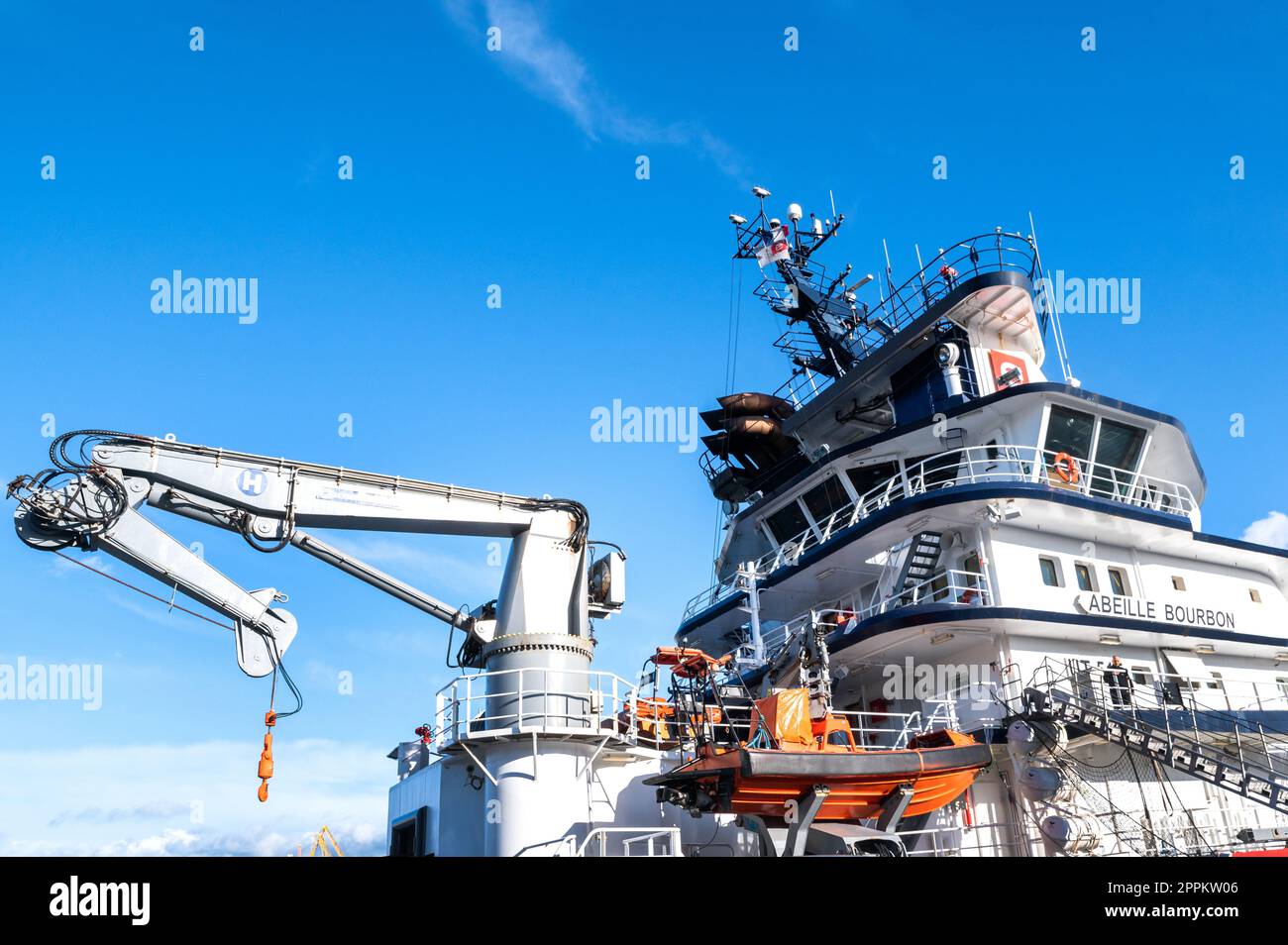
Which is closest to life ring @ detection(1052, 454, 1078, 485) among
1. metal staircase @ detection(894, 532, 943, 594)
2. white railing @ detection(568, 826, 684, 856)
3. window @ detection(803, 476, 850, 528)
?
metal staircase @ detection(894, 532, 943, 594)

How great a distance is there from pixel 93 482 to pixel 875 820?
14153 millimetres

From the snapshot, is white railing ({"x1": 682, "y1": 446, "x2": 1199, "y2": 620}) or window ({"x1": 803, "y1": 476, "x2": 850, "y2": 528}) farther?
window ({"x1": 803, "y1": 476, "x2": 850, "y2": 528})

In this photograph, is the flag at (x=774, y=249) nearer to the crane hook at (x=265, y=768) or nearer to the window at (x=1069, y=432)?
the window at (x=1069, y=432)

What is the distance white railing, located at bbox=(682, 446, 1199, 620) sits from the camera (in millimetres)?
21672

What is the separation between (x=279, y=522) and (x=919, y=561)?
1338cm

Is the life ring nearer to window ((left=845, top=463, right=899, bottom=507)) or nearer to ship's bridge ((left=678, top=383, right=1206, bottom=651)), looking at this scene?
ship's bridge ((left=678, top=383, right=1206, bottom=651))

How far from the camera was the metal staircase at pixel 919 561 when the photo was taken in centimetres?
2125

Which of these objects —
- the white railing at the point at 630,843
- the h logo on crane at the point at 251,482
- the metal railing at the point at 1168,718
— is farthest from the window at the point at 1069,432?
the h logo on crane at the point at 251,482

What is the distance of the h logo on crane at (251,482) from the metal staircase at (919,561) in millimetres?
13272

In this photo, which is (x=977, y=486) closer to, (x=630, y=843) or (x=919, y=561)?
(x=919, y=561)

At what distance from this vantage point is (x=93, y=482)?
15.7 meters

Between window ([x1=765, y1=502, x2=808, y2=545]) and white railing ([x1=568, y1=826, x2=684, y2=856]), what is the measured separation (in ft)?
36.8
